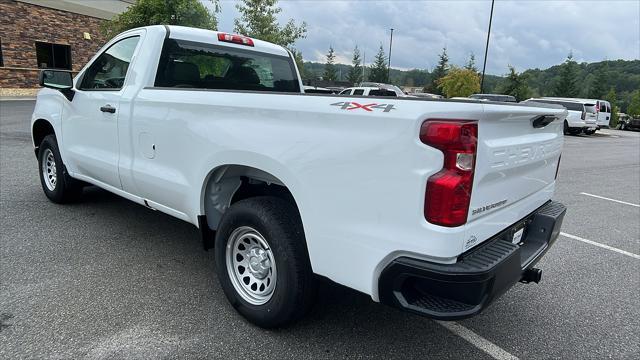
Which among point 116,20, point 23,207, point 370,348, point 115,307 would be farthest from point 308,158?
point 116,20

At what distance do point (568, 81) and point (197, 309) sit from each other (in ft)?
230

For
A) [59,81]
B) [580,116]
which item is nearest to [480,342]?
[59,81]

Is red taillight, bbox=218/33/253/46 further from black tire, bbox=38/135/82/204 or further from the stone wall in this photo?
the stone wall

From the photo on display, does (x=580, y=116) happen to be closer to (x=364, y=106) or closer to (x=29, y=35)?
(x=364, y=106)

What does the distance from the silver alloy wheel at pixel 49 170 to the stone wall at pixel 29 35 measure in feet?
71.1

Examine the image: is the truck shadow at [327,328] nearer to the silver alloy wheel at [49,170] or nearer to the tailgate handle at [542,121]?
the tailgate handle at [542,121]

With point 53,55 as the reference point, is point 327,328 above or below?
below

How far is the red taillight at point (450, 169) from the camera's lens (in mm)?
1958

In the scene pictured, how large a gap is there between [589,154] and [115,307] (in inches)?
628

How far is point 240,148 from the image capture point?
2.69 meters

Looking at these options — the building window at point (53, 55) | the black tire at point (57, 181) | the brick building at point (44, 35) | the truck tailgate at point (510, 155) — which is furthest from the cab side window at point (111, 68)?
the building window at point (53, 55)

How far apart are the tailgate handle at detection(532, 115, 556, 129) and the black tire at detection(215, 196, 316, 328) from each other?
150 centimetres

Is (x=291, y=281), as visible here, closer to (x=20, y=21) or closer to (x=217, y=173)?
(x=217, y=173)

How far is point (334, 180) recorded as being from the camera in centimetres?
225
